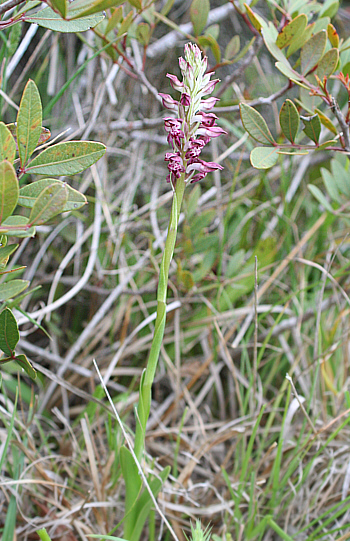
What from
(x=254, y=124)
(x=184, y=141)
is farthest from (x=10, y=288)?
(x=254, y=124)

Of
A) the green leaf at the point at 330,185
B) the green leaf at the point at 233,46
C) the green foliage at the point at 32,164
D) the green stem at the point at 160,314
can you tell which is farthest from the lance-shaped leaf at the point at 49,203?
the green leaf at the point at 330,185

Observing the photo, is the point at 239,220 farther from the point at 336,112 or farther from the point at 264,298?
the point at 336,112

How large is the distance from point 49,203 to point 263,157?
316 mm

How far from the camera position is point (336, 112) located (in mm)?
597

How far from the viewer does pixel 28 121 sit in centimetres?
46

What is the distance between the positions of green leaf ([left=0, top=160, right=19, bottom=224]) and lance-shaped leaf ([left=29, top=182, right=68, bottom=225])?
0.8 inches

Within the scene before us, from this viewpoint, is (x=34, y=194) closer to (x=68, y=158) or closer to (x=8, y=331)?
(x=68, y=158)

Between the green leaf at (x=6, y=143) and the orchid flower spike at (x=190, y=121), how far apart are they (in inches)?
6.4

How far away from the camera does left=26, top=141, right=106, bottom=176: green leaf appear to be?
0.47 m

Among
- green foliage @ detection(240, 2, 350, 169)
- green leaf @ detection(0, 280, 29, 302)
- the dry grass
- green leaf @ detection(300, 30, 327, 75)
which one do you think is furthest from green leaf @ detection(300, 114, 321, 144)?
green leaf @ detection(0, 280, 29, 302)

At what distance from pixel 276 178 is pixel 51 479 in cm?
105

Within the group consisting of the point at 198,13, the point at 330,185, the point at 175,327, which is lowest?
the point at 175,327

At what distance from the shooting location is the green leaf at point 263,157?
1.86 ft

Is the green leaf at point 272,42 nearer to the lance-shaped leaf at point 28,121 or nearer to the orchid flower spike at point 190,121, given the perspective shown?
the orchid flower spike at point 190,121
